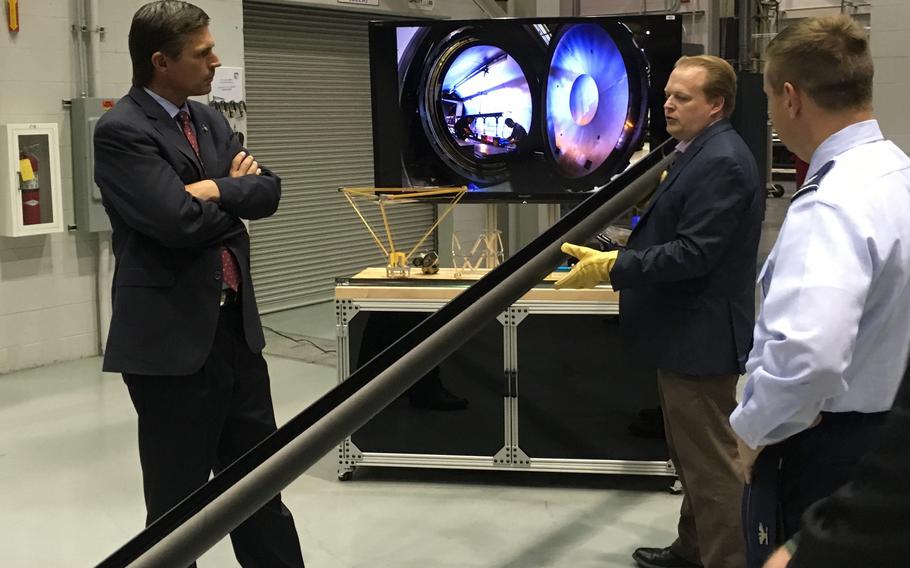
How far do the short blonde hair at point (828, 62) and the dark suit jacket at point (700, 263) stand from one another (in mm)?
1137

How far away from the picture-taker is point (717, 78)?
301cm

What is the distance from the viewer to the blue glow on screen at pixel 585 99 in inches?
178

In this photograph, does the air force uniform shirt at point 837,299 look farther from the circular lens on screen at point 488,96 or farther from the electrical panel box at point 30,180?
the electrical panel box at point 30,180

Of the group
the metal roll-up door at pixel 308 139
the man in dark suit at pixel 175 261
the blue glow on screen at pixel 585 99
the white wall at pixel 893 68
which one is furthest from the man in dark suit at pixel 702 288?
the white wall at pixel 893 68

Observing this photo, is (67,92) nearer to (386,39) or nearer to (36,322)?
(36,322)

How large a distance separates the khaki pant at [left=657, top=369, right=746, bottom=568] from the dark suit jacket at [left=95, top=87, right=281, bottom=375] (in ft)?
4.56

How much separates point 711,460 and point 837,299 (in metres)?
1.59

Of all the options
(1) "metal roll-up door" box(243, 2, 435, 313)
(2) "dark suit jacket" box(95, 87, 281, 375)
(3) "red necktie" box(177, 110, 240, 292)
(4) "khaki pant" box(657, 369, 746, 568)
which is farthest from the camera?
(1) "metal roll-up door" box(243, 2, 435, 313)

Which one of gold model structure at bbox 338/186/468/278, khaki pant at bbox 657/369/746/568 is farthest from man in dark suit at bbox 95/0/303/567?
gold model structure at bbox 338/186/468/278

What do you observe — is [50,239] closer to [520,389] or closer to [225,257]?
[520,389]

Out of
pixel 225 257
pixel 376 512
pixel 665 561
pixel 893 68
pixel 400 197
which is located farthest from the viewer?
pixel 893 68

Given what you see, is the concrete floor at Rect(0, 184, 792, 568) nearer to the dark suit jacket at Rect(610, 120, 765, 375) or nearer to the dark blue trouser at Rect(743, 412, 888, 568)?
the dark suit jacket at Rect(610, 120, 765, 375)

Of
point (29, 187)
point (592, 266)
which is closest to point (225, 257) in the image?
point (592, 266)

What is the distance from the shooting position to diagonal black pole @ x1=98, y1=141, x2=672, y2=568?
1.26 metres
